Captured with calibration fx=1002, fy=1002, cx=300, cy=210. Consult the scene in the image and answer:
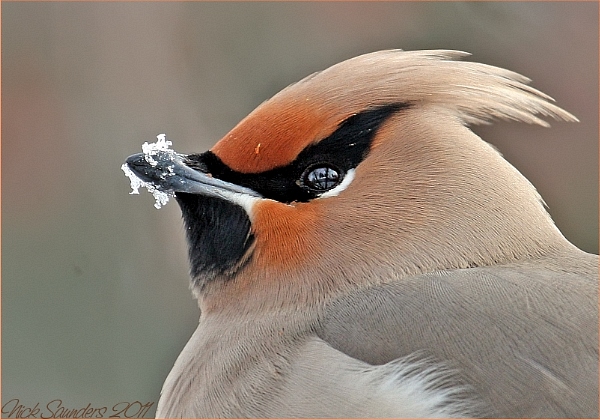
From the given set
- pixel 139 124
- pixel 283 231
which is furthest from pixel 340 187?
pixel 139 124

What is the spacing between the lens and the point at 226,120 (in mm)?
5574

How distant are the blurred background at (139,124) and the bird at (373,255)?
66.4 inches

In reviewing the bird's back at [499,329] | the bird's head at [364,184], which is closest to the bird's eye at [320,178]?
the bird's head at [364,184]

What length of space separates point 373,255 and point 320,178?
1.07 ft

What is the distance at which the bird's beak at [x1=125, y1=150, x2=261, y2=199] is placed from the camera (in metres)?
3.44

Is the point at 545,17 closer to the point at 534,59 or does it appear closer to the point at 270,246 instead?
the point at 534,59

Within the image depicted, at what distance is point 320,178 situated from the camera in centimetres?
335

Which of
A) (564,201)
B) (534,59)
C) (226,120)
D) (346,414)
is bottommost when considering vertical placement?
(564,201)

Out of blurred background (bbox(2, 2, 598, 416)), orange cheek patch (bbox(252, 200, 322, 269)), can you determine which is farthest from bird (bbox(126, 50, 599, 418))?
blurred background (bbox(2, 2, 598, 416))

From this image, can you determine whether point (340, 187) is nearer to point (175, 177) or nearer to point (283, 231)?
point (283, 231)

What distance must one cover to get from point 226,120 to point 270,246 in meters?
2.34

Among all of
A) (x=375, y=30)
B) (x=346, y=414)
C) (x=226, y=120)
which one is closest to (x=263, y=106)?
(x=346, y=414)

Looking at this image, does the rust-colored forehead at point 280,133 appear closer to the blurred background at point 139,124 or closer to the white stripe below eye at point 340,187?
the white stripe below eye at point 340,187

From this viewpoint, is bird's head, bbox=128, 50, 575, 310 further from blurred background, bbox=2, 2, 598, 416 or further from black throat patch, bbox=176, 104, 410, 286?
blurred background, bbox=2, 2, 598, 416
